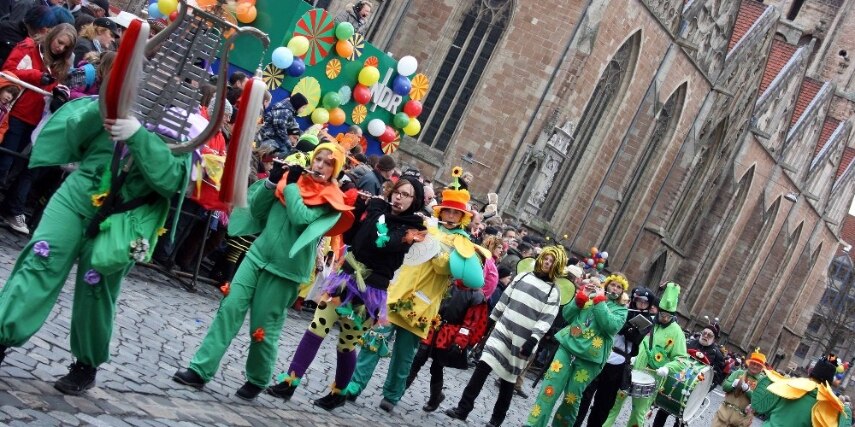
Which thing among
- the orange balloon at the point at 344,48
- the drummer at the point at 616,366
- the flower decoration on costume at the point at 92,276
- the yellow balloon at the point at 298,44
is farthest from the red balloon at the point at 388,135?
the flower decoration on costume at the point at 92,276

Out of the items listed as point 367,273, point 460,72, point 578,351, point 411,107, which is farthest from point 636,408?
point 460,72

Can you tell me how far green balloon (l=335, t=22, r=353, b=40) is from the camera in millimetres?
16578

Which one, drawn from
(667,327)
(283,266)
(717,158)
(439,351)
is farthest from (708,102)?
(283,266)

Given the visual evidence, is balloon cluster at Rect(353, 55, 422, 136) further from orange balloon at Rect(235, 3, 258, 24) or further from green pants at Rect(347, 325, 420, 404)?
green pants at Rect(347, 325, 420, 404)

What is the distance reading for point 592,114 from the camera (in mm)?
31375

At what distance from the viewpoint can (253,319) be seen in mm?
7852

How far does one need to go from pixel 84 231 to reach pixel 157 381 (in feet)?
4.93

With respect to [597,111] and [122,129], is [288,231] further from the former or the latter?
[597,111]

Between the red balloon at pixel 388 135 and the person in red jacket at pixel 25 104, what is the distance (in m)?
8.17

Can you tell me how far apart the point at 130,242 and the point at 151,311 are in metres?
3.68

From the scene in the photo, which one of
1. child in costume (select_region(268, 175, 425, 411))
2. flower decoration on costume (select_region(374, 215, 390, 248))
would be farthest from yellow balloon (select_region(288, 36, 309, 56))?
flower decoration on costume (select_region(374, 215, 390, 248))

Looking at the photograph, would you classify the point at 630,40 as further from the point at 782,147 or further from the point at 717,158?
the point at 782,147

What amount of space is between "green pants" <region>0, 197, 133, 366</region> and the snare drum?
8062 millimetres

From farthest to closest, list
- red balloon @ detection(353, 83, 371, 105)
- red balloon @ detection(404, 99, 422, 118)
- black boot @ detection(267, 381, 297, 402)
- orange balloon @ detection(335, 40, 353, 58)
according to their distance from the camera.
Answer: red balloon @ detection(404, 99, 422, 118)
red balloon @ detection(353, 83, 371, 105)
orange balloon @ detection(335, 40, 353, 58)
black boot @ detection(267, 381, 297, 402)
